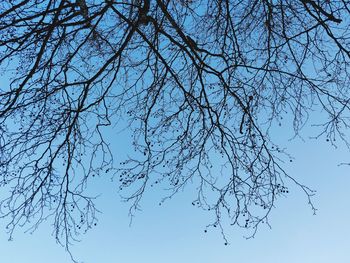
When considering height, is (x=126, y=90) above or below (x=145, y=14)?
below

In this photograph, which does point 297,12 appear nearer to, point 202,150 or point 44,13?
point 202,150

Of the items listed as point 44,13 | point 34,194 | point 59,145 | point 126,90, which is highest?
point 44,13

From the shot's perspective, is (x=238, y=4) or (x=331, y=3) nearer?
(x=331, y=3)

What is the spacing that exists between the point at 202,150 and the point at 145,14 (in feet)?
5.12

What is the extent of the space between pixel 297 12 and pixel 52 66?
2641 mm

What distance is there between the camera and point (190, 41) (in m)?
4.76

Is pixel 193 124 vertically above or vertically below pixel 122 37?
below

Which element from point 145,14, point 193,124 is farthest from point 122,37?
point 193,124

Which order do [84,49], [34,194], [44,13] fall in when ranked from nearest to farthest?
[44,13]
[34,194]
[84,49]

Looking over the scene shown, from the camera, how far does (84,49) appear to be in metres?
4.89

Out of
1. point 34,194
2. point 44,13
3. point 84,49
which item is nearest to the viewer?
point 44,13

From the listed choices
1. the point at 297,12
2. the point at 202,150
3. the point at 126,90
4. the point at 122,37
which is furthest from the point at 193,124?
the point at 297,12

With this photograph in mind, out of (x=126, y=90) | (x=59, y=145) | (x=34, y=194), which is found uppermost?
(x=126, y=90)

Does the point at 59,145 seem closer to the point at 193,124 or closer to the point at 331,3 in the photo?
the point at 193,124
